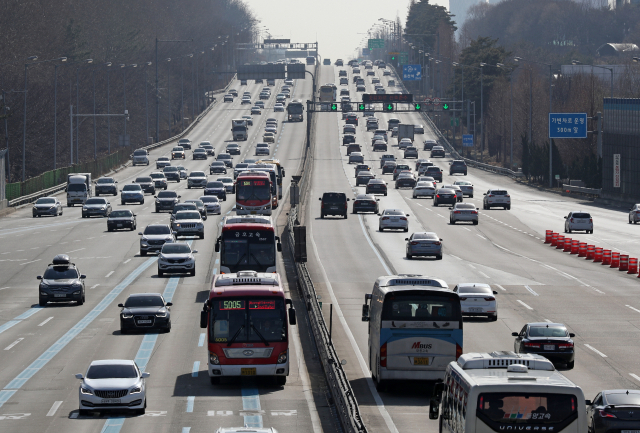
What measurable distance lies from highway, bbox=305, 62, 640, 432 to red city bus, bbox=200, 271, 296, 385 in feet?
6.98

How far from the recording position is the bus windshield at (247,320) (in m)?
26.3

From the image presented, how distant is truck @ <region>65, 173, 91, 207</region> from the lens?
87.2 m

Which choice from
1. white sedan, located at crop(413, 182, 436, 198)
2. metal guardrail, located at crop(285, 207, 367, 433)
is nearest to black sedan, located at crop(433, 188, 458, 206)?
white sedan, located at crop(413, 182, 436, 198)

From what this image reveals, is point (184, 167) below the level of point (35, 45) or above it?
below

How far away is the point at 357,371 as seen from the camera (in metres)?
28.6

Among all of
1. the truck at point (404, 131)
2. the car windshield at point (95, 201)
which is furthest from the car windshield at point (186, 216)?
the truck at point (404, 131)

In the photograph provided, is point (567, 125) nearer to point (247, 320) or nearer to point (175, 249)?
point (175, 249)

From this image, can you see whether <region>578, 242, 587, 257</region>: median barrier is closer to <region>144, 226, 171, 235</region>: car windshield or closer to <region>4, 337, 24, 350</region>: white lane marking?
<region>144, 226, 171, 235</region>: car windshield

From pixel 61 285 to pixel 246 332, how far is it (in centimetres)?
1751

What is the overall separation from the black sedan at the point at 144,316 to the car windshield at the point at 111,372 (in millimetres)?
11433

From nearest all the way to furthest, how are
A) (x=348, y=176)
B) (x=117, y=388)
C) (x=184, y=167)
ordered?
1. (x=117, y=388)
2. (x=348, y=176)
3. (x=184, y=167)

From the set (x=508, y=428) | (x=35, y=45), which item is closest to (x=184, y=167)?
(x=35, y=45)

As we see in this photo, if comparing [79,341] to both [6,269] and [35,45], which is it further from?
[35,45]

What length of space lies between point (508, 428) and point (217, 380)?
13.6 metres
